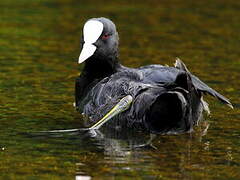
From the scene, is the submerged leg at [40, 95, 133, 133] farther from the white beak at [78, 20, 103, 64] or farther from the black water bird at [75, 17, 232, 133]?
the white beak at [78, 20, 103, 64]

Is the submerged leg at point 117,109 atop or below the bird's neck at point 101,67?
below

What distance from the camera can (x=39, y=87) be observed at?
35.9ft

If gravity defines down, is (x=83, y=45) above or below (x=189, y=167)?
above

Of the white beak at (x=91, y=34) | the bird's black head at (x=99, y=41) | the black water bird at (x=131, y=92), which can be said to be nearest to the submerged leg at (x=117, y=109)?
the black water bird at (x=131, y=92)

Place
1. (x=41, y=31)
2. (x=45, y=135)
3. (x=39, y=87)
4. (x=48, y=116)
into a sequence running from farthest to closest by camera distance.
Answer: (x=41, y=31) < (x=39, y=87) < (x=48, y=116) < (x=45, y=135)

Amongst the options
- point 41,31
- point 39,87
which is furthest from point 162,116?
point 41,31

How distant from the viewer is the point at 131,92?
882 cm

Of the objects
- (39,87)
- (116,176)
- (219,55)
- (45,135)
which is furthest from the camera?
(219,55)

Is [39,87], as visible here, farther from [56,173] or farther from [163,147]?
[56,173]

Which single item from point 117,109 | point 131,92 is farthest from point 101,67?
point 117,109

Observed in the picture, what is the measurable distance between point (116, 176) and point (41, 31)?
8.37 m

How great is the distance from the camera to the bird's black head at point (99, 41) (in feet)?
32.2

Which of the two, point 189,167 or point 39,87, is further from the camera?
point 39,87

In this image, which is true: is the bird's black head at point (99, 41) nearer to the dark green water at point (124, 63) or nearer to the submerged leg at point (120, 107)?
the dark green water at point (124, 63)
